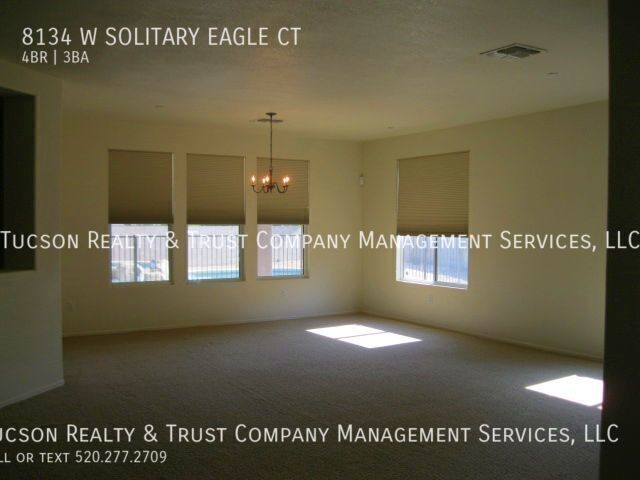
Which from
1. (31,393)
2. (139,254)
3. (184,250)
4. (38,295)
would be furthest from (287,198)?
(31,393)

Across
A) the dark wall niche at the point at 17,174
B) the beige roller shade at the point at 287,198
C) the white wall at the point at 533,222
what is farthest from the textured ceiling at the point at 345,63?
the beige roller shade at the point at 287,198

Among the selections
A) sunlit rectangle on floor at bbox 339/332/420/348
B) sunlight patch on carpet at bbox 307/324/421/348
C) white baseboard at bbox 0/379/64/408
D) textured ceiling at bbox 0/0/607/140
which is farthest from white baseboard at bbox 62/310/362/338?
textured ceiling at bbox 0/0/607/140

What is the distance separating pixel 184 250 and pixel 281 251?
162cm

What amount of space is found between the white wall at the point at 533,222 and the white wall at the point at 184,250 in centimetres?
143

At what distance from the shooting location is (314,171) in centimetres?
915

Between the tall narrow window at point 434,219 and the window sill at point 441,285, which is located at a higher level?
the tall narrow window at point 434,219

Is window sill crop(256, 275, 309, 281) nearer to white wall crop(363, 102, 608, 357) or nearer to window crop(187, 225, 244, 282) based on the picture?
window crop(187, 225, 244, 282)

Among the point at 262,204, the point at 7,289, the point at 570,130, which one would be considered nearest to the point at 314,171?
the point at 262,204

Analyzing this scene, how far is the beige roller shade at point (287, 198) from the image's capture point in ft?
28.6

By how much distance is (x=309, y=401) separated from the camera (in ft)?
16.0

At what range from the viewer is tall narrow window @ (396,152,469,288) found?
7.88 meters

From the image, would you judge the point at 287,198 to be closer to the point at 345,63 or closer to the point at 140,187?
the point at 140,187

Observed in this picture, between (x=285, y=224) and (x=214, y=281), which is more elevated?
(x=285, y=224)

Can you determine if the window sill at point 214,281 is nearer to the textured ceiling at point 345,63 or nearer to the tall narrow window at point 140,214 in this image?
the tall narrow window at point 140,214
